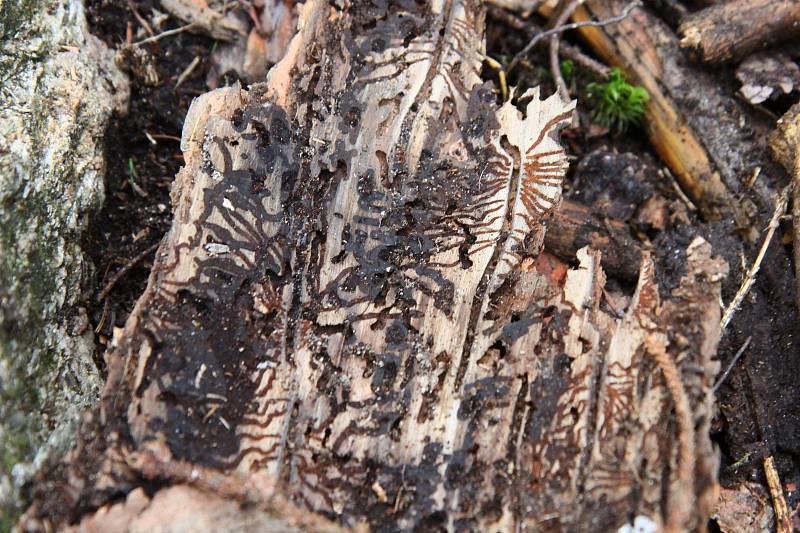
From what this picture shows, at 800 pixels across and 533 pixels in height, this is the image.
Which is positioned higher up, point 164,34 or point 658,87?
point 658,87

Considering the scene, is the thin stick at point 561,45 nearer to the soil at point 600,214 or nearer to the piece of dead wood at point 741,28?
the soil at point 600,214

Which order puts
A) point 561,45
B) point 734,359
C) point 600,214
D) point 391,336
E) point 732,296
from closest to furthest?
1. point 391,336
2. point 734,359
3. point 732,296
4. point 600,214
5. point 561,45

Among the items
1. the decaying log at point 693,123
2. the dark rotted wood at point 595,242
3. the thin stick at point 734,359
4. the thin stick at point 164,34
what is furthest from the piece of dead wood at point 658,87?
the thin stick at point 164,34

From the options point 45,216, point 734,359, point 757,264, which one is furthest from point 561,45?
point 45,216

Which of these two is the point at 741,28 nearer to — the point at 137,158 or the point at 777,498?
the point at 777,498

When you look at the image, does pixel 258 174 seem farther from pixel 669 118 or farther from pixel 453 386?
pixel 669 118
